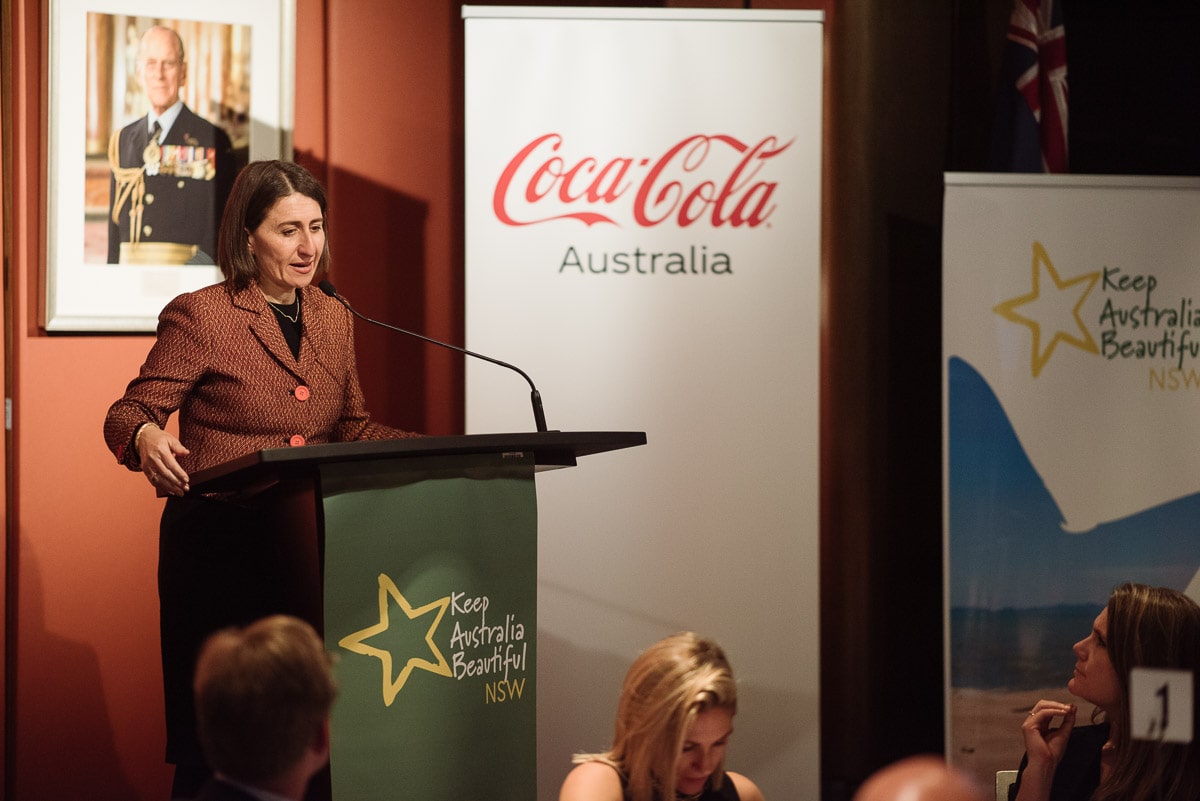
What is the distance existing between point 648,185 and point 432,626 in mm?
1748

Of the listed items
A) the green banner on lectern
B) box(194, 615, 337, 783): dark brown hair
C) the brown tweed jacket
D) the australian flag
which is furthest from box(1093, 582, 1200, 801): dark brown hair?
the australian flag

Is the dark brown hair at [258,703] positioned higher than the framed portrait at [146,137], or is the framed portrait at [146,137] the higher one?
the framed portrait at [146,137]

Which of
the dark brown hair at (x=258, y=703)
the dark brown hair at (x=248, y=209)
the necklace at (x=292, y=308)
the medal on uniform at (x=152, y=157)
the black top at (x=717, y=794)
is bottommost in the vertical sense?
the black top at (x=717, y=794)

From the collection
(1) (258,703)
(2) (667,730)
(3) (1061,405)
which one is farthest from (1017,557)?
(1) (258,703)

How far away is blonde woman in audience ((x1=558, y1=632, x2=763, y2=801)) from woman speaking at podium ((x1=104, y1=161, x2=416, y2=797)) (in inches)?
30.0

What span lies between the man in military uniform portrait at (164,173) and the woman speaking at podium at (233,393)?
1144mm

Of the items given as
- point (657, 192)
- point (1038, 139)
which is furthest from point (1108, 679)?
point (1038, 139)

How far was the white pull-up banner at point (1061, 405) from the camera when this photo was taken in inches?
136

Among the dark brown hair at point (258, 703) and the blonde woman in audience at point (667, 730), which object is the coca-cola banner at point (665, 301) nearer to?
the blonde woman in audience at point (667, 730)

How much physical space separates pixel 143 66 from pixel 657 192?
1572 millimetres

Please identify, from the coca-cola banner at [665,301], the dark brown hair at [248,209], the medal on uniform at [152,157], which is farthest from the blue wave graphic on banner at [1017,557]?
the medal on uniform at [152,157]

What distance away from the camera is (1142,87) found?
4238mm

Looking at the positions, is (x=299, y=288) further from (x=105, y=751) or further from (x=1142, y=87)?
(x=1142, y=87)

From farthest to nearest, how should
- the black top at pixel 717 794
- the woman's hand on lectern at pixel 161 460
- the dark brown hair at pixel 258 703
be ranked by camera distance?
the woman's hand on lectern at pixel 161 460, the black top at pixel 717 794, the dark brown hair at pixel 258 703
